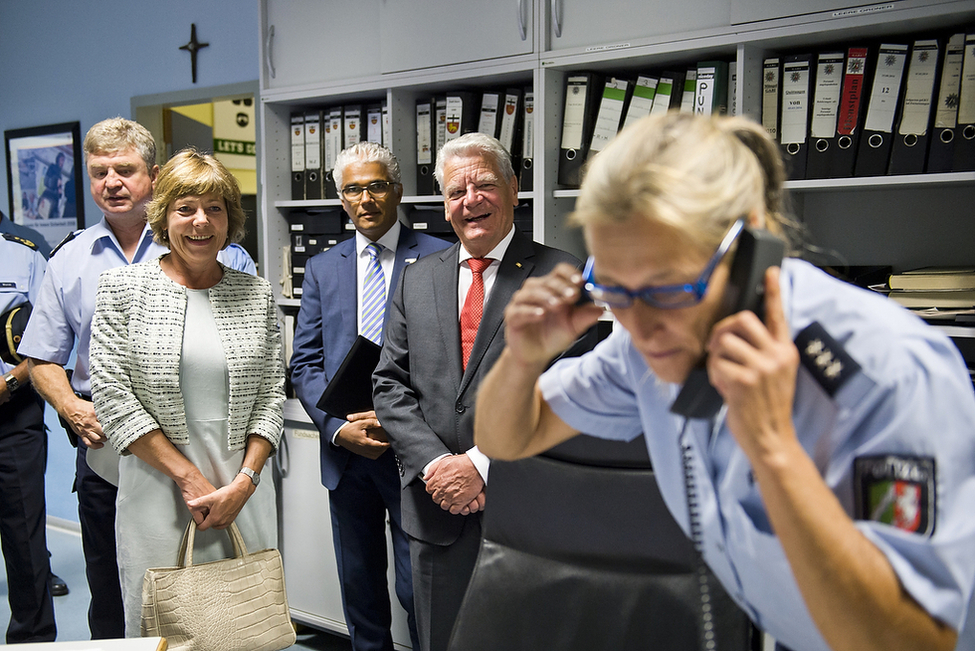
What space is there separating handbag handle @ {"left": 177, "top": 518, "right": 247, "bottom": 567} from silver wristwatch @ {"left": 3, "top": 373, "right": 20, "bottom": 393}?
3.38ft

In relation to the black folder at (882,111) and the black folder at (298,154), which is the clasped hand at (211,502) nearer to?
the black folder at (298,154)

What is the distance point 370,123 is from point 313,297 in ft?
→ 2.78

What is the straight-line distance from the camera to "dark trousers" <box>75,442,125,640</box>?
2348 millimetres

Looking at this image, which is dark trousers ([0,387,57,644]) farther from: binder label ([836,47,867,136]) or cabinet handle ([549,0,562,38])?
binder label ([836,47,867,136])

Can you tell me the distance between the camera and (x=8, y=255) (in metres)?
2.85

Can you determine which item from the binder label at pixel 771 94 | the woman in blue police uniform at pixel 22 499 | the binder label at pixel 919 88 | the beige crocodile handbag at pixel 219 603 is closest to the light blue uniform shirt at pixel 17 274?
the woman in blue police uniform at pixel 22 499

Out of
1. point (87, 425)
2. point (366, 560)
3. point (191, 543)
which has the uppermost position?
point (87, 425)

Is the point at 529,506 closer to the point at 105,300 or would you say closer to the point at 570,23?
the point at 105,300

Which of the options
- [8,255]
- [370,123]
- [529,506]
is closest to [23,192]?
[8,255]

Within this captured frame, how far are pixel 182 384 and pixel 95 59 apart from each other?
302 centimetres

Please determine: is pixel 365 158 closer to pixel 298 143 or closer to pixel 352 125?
pixel 352 125

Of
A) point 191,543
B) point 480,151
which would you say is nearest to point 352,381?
point 191,543

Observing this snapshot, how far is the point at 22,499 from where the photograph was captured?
107 inches

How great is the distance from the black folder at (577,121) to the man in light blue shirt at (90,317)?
4.33 ft
